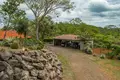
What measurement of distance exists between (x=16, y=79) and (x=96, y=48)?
98.5ft

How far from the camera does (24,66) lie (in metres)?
16.4

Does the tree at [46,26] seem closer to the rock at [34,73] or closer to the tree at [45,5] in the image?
the tree at [45,5]

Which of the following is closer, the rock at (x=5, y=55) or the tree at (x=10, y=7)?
the rock at (x=5, y=55)

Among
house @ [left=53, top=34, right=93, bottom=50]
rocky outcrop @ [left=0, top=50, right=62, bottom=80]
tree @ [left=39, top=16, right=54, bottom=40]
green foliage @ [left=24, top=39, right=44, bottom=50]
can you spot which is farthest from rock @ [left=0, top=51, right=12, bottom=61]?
tree @ [left=39, top=16, right=54, bottom=40]

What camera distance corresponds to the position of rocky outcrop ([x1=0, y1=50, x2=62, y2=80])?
15562 millimetres

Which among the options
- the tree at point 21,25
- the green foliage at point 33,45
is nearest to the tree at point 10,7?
the tree at point 21,25

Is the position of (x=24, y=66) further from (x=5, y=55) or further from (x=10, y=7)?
(x=10, y=7)

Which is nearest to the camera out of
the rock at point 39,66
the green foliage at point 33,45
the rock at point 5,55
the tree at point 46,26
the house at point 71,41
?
the rock at point 5,55

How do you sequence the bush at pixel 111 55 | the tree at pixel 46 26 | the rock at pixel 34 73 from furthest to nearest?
1. the tree at pixel 46 26
2. the bush at pixel 111 55
3. the rock at pixel 34 73

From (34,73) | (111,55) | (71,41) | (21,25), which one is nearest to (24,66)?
(34,73)

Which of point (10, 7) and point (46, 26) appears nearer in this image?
point (10, 7)

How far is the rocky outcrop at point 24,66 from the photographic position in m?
15.6

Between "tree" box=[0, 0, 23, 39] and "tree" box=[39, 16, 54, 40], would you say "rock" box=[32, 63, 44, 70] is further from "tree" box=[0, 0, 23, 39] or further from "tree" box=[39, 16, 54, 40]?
"tree" box=[39, 16, 54, 40]

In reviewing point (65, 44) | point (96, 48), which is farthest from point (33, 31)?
point (96, 48)
